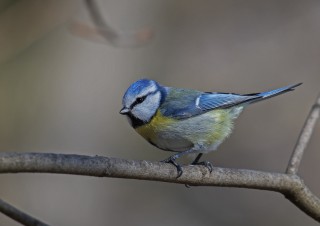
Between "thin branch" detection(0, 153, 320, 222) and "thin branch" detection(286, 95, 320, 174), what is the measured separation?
0.25 feet

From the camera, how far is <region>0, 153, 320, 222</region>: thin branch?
5.50 feet

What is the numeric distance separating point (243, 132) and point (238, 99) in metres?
2.61

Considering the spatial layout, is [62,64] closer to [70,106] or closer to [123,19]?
[70,106]

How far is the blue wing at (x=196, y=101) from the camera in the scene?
3004 millimetres

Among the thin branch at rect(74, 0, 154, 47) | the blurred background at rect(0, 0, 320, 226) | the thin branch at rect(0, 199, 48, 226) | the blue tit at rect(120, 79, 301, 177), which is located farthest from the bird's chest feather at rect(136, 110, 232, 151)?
the blurred background at rect(0, 0, 320, 226)

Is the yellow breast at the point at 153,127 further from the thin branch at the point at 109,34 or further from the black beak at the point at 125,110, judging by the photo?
the thin branch at the point at 109,34

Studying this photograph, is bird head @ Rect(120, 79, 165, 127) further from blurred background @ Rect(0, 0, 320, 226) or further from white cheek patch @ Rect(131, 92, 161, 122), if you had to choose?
blurred background @ Rect(0, 0, 320, 226)

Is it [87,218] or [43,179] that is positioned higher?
[43,179]

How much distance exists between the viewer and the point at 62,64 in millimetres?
6008

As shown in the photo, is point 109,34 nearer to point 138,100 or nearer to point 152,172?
point 138,100

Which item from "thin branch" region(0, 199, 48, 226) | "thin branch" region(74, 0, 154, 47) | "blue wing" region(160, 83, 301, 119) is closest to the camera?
"thin branch" region(0, 199, 48, 226)

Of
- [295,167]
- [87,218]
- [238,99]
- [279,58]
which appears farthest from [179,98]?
[279,58]

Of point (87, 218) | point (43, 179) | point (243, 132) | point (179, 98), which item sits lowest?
point (87, 218)

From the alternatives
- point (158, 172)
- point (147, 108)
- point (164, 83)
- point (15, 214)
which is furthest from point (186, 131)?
point (164, 83)
